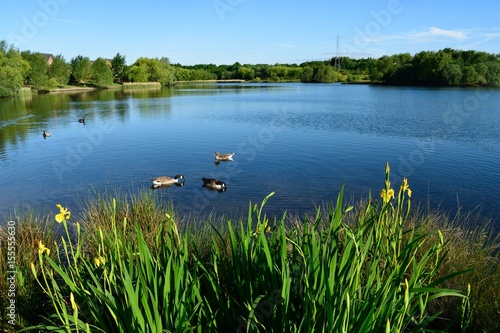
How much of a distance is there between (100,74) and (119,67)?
22292 mm

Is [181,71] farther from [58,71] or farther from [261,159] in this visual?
[261,159]

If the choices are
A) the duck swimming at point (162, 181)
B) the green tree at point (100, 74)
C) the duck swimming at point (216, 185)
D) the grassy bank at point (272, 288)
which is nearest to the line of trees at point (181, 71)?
the green tree at point (100, 74)

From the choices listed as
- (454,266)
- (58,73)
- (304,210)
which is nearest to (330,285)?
(454,266)

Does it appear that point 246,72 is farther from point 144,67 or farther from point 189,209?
point 189,209

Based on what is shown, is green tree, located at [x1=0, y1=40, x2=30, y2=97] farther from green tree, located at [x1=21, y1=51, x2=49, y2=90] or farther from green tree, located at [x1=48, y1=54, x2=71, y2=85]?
green tree, located at [x1=48, y1=54, x2=71, y2=85]

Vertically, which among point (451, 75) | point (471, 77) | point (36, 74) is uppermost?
point (36, 74)

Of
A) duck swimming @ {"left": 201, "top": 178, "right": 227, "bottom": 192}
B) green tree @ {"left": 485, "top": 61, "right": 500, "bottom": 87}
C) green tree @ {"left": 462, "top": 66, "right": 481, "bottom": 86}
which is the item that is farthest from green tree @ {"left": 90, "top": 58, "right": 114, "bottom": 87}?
duck swimming @ {"left": 201, "top": 178, "right": 227, "bottom": 192}

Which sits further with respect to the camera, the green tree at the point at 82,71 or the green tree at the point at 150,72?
the green tree at the point at 150,72

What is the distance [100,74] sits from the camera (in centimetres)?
8788

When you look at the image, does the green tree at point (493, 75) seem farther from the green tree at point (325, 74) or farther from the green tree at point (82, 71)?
the green tree at point (82, 71)

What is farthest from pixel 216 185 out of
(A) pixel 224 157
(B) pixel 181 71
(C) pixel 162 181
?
(B) pixel 181 71

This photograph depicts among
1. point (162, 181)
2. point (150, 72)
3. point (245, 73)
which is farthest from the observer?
point (245, 73)

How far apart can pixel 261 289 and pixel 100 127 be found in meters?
26.3

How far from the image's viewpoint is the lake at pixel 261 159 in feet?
36.6
